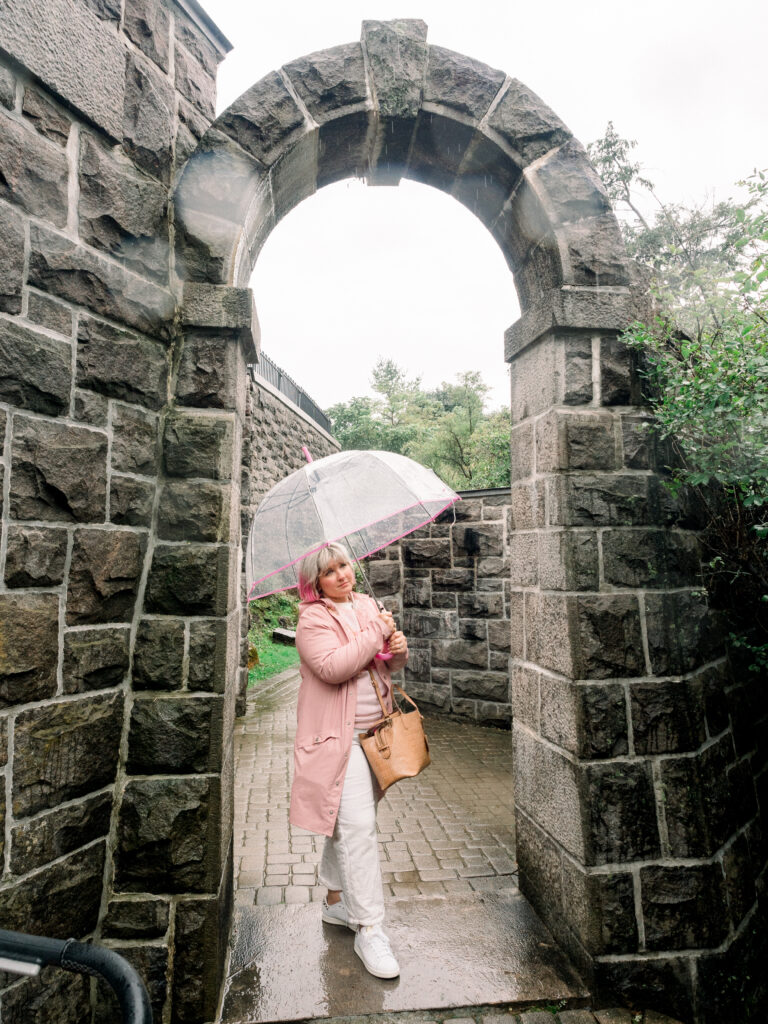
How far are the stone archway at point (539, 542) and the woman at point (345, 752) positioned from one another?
326 mm

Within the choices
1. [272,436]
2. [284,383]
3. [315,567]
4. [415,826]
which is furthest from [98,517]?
[284,383]

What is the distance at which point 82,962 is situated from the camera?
3.30 ft

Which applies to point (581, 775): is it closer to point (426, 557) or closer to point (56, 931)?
point (56, 931)

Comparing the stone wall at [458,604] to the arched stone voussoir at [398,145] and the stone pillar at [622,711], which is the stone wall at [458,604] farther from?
the arched stone voussoir at [398,145]

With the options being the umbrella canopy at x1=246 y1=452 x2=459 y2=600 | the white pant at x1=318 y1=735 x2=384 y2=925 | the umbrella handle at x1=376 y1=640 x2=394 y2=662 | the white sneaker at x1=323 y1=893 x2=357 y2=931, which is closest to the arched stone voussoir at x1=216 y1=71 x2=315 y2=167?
the umbrella canopy at x1=246 y1=452 x2=459 y2=600

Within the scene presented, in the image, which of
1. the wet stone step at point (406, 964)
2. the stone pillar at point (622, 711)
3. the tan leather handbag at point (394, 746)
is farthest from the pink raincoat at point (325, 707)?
the stone pillar at point (622, 711)

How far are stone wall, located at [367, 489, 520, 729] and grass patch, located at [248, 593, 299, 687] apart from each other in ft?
7.51

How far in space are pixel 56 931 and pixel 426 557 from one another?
16.7 feet

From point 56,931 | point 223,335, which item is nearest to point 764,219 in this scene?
point 223,335

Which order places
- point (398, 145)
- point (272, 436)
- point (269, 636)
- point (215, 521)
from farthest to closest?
point (272, 436), point (269, 636), point (398, 145), point (215, 521)

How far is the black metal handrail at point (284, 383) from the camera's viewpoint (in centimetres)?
1259

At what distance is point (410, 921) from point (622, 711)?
4.65 feet

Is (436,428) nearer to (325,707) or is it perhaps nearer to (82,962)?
(325,707)

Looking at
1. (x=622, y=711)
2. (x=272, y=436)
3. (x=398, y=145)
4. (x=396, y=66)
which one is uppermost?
(x=272, y=436)
